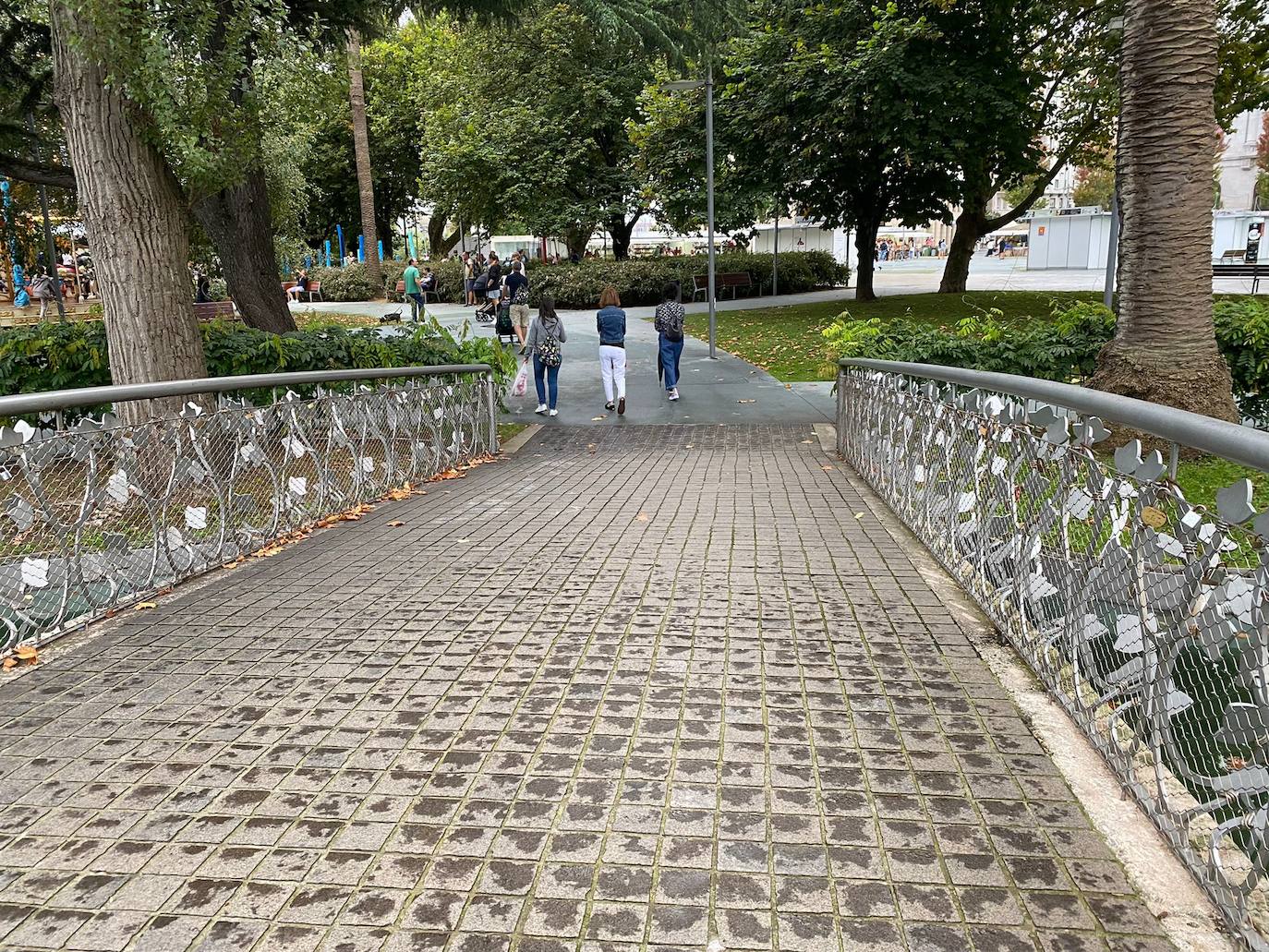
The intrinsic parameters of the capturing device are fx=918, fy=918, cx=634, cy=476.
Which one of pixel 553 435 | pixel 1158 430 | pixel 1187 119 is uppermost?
pixel 1187 119

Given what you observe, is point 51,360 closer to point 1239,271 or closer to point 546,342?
point 546,342

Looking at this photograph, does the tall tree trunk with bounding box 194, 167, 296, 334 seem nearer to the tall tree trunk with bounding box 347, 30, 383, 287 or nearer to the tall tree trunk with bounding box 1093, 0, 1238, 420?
the tall tree trunk with bounding box 1093, 0, 1238, 420

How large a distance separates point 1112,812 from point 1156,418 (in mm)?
1139

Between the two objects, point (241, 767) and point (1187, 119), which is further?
point (1187, 119)

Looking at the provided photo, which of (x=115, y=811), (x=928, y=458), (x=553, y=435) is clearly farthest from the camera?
(x=553, y=435)

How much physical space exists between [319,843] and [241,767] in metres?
0.57

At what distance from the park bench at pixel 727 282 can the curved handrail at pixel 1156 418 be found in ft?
89.0

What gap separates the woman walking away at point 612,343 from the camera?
42.8ft

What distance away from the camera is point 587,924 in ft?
7.16

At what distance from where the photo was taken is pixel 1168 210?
7.88m

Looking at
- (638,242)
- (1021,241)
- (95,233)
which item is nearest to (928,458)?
(95,233)

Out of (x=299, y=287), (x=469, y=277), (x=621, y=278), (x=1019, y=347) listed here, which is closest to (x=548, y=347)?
(x=1019, y=347)

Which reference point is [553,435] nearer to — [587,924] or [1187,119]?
[1187,119]

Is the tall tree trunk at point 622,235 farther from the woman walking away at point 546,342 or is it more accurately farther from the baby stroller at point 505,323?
the woman walking away at point 546,342
